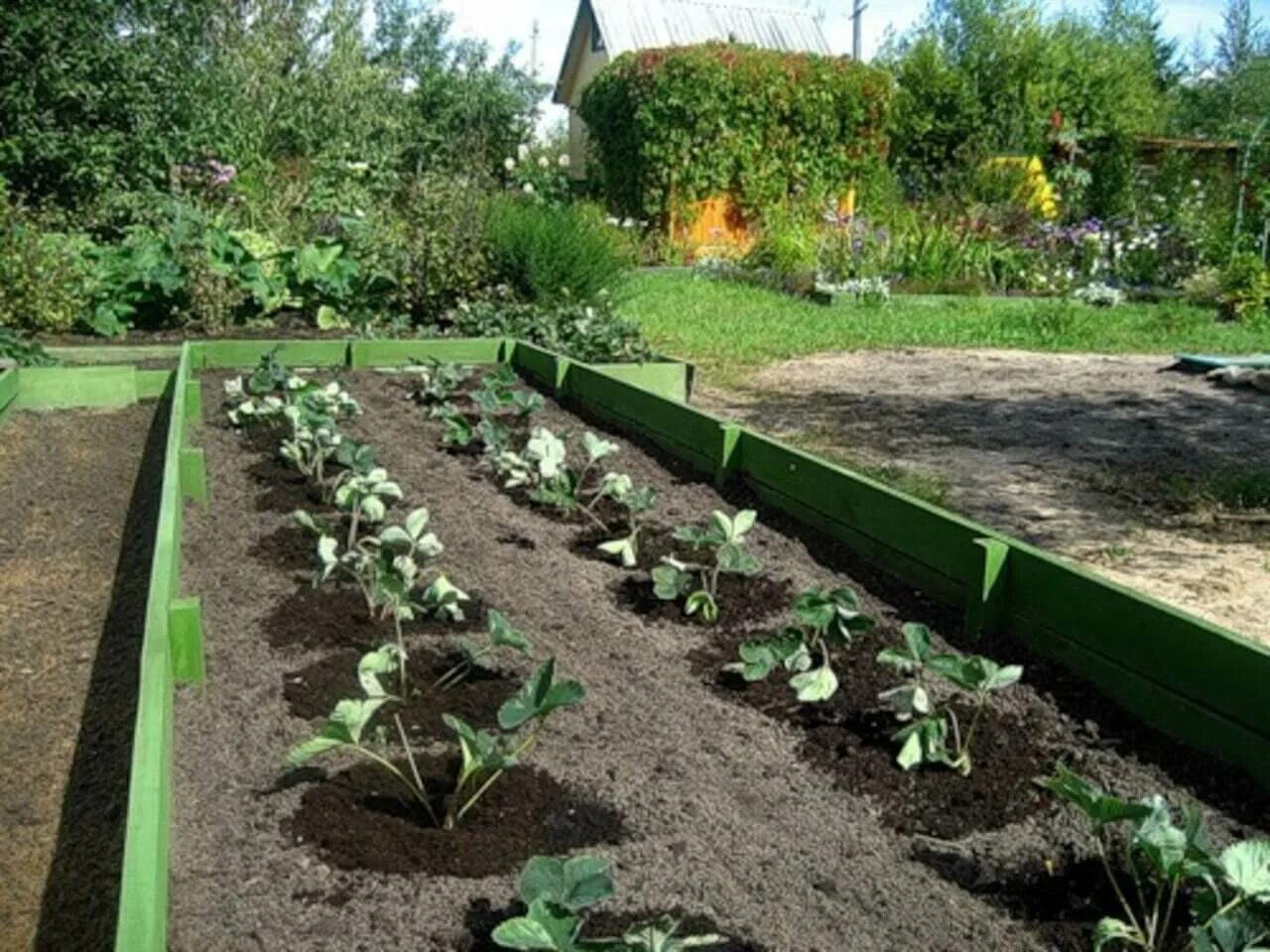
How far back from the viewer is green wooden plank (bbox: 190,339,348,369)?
25.4ft

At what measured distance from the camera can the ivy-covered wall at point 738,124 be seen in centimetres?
1861

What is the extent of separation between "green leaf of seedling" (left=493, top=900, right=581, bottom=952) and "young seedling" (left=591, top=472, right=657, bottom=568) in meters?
2.13

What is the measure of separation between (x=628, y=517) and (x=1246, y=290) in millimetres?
10506

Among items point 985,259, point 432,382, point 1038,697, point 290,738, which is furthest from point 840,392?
point 985,259

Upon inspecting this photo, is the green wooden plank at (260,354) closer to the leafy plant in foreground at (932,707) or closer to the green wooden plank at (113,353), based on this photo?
the green wooden plank at (113,353)

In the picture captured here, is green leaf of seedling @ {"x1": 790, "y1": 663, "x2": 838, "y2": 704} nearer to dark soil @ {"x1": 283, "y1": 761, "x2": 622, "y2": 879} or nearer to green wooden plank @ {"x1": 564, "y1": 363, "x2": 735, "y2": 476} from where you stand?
dark soil @ {"x1": 283, "y1": 761, "x2": 622, "y2": 879}

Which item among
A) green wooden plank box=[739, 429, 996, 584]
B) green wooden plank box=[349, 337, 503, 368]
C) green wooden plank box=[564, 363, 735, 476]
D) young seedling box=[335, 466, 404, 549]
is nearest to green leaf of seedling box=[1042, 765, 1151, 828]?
green wooden plank box=[739, 429, 996, 584]

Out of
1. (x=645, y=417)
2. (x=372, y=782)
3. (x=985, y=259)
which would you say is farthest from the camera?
(x=985, y=259)

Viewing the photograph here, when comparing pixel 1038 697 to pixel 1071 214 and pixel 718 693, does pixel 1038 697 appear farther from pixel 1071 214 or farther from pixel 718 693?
pixel 1071 214

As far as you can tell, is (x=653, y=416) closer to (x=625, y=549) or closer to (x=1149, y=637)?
(x=625, y=549)

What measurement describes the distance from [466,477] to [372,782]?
2643mm

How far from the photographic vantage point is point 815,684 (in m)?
2.67

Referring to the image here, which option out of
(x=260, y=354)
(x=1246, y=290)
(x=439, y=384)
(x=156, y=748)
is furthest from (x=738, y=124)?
(x=156, y=748)

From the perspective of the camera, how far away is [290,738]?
2.55m
